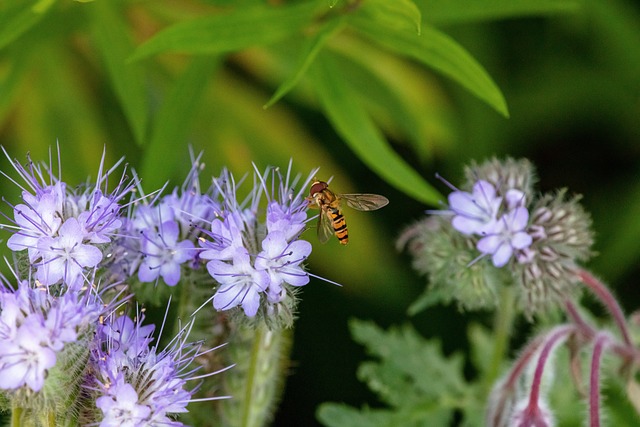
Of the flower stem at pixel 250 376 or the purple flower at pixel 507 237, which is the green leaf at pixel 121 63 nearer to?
the flower stem at pixel 250 376

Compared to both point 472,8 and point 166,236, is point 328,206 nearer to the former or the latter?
point 166,236

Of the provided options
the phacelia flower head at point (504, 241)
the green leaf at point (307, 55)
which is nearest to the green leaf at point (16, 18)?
the green leaf at point (307, 55)

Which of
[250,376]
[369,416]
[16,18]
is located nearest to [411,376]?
[369,416]

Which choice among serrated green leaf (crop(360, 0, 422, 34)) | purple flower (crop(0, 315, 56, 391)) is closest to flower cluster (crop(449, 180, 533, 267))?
serrated green leaf (crop(360, 0, 422, 34))

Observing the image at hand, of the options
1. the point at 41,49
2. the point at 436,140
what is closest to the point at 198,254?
the point at 41,49

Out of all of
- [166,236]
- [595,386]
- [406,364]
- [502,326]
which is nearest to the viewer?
[166,236]

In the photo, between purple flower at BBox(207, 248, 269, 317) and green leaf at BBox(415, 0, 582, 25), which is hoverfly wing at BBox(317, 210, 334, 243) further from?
green leaf at BBox(415, 0, 582, 25)
